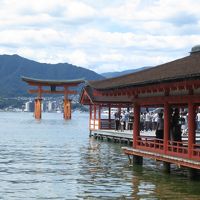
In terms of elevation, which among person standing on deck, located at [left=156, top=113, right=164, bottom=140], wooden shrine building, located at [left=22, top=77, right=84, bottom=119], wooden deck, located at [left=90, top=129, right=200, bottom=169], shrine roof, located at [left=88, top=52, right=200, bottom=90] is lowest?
wooden deck, located at [left=90, top=129, right=200, bottom=169]

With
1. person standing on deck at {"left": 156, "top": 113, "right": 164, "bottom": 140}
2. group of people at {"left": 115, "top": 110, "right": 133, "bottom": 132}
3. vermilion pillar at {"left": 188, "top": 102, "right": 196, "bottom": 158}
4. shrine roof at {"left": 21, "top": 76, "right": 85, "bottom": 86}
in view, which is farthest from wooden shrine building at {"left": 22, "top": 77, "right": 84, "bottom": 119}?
vermilion pillar at {"left": 188, "top": 102, "right": 196, "bottom": 158}

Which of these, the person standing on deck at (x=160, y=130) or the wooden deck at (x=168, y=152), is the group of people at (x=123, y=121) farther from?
the person standing on deck at (x=160, y=130)

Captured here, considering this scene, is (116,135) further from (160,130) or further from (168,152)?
(168,152)

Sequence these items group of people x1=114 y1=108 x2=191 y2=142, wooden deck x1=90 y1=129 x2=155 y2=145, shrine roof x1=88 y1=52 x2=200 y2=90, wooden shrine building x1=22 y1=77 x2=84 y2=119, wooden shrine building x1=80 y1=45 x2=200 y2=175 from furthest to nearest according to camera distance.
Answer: wooden shrine building x1=22 y1=77 x2=84 y2=119 → wooden deck x1=90 y1=129 x2=155 y2=145 → group of people x1=114 y1=108 x2=191 y2=142 → wooden shrine building x1=80 y1=45 x2=200 y2=175 → shrine roof x1=88 y1=52 x2=200 y2=90

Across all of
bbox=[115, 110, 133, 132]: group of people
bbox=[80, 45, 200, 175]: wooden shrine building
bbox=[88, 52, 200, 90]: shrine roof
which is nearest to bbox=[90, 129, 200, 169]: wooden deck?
bbox=[80, 45, 200, 175]: wooden shrine building

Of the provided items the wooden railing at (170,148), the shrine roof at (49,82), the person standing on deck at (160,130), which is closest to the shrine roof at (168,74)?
the person standing on deck at (160,130)

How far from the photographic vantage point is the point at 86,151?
107 ft

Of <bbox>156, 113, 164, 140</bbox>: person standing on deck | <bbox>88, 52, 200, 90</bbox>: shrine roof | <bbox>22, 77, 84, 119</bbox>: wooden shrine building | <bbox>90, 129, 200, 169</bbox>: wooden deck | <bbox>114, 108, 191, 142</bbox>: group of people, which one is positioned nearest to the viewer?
<bbox>88, 52, 200, 90</bbox>: shrine roof

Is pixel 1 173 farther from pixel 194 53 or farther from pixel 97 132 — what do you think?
pixel 97 132

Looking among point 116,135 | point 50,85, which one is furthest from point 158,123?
point 50,85

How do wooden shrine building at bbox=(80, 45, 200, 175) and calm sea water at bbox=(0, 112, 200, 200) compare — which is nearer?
calm sea water at bbox=(0, 112, 200, 200)

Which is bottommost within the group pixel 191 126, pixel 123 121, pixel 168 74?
pixel 191 126

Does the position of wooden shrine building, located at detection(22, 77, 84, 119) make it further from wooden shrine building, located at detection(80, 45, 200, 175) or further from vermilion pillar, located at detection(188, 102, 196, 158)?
vermilion pillar, located at detection(188, 102, 196, 158)

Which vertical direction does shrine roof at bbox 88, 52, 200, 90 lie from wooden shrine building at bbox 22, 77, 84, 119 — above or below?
below
